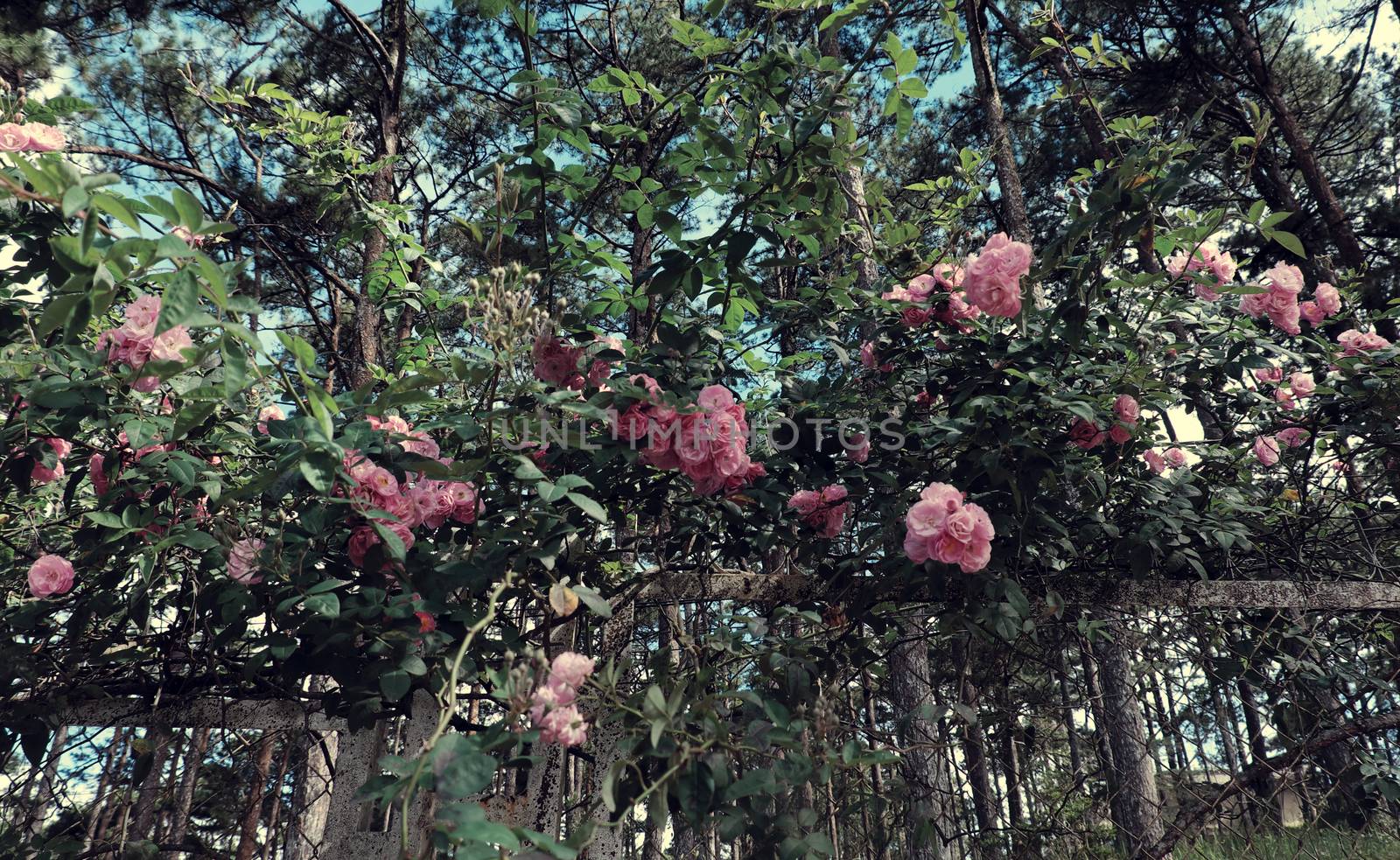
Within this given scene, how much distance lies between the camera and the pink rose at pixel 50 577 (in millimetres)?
1510

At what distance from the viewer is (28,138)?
138cm

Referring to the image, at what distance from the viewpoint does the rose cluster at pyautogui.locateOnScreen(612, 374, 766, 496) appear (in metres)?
1.45

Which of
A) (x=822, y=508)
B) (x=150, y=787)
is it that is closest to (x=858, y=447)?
(x=822, y=508)

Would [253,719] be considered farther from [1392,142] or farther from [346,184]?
[1392,142]

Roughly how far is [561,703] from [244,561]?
644 mm

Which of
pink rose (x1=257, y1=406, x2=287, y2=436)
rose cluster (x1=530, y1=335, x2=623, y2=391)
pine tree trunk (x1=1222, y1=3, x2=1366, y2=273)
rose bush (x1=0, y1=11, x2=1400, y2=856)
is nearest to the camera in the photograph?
rose bush (x1=0, y1=11, x2=1400, y2=856)

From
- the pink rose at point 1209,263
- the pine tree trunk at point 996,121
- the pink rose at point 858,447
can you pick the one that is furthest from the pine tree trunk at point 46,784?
the pine tree trunk at point 996,121

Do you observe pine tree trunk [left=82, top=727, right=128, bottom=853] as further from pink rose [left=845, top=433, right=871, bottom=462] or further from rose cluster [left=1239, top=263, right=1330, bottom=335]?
rose cluster [left=1239, top=263, right=1330, bottom=335]

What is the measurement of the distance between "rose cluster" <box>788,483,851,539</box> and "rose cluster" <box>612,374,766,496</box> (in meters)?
0.29

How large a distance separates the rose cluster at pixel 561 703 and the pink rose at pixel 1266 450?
68.1 inches

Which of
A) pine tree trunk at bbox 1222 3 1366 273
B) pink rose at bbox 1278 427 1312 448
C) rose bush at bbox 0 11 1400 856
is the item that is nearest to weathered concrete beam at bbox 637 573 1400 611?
rose bush at bbox 0 11 1400 856

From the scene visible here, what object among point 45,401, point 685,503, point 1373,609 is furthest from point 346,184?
point 1373,609

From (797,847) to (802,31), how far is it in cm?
595

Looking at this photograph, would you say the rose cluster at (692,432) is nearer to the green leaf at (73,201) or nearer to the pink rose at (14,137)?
the green leaf at (73,201)
